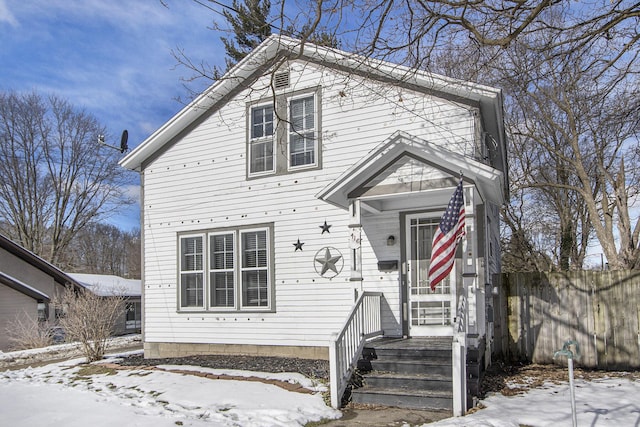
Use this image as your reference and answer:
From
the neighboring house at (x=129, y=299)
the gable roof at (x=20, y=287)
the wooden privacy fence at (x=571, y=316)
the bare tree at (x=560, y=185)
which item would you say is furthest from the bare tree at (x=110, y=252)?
the wooden privacy fence at (x=571, y=316)

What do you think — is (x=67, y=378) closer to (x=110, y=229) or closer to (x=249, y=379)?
(x=249, y=379)

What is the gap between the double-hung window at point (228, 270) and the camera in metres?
11.2

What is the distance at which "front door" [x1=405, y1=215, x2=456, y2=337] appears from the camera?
9.30m

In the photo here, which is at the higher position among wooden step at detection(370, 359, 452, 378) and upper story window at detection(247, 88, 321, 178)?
upper story window at detection(247, 88, 321, 178)

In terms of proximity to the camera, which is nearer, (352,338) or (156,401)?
(156,401)

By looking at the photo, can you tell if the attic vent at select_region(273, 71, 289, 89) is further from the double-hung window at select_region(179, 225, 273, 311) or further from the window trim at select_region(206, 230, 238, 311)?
the window trim at select_region(206, 230, 238, 311)

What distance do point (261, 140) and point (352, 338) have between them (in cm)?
516

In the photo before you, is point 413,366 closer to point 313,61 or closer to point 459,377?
point 459,377

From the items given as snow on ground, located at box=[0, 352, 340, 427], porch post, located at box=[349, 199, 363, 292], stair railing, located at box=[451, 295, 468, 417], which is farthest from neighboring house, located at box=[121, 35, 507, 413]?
snow on ground, located at box=[0, 352, 340, 427]

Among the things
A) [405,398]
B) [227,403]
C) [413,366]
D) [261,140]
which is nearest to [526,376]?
[413,366]

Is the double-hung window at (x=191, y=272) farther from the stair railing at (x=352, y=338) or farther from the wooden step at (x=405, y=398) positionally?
the wooden step at (x=405, y=398)

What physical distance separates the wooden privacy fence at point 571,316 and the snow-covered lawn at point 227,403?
0.95 meters

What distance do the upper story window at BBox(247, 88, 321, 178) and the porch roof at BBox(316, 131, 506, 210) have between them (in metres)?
2.04

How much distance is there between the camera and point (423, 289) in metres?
9.52
